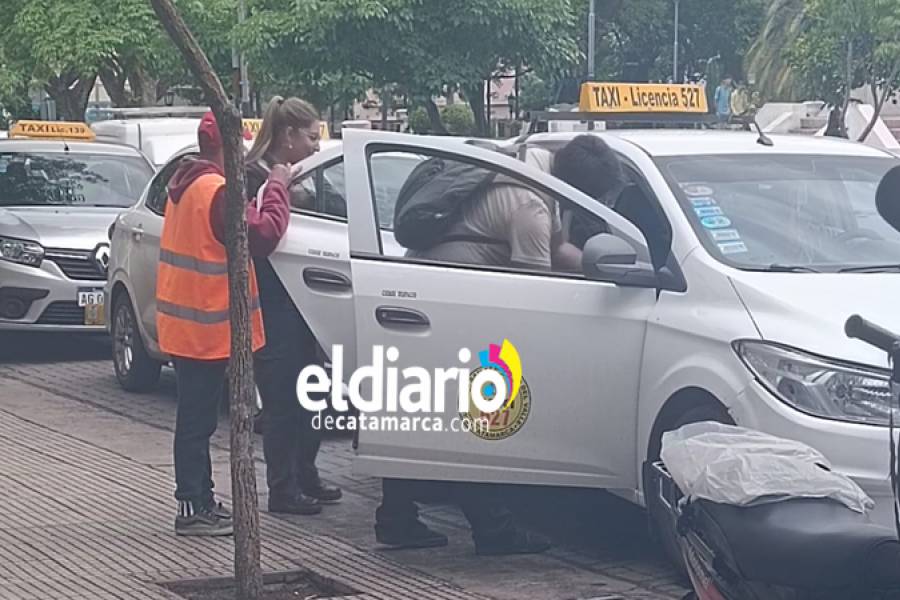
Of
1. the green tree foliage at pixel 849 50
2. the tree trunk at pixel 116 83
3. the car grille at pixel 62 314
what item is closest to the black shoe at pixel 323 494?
the car grille at pixel 62 314

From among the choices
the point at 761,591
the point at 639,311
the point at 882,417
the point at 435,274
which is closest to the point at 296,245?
the point at 435,274

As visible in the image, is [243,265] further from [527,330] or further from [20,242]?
[20,242]

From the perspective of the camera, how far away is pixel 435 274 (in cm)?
654

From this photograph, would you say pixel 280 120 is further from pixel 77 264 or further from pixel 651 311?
pixel 77 264

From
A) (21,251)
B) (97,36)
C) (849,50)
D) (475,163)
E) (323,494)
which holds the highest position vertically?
(97,36)

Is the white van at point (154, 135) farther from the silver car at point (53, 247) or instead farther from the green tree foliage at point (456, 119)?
the green tree foliage at point (456, 119)

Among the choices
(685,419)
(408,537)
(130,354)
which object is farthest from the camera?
(130,354)

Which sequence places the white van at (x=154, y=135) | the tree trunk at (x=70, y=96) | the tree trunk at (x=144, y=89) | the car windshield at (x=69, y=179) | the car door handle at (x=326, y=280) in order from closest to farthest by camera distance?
the car door handle at (x=326, y=280) → the car windshield at (x=69, y=179) → the white van at (x=154, y=135) → the tree trunk at (x=144, y=89) → the tree trunk at (x=70, y=96)

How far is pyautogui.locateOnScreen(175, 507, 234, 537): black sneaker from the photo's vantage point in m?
7.14

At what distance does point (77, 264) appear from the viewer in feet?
41.7

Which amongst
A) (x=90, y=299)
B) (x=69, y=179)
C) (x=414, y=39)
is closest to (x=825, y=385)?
(x=90, y=299)

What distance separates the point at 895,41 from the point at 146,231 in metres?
24.3

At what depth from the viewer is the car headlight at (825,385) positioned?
217 inches

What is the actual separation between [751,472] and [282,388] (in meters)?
4.30
